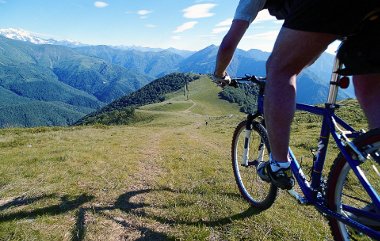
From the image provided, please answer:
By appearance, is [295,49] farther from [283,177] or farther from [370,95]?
[283,177]

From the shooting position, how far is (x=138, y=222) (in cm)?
526

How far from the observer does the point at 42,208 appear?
227 inches

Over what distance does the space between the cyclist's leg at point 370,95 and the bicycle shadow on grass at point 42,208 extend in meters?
4.76

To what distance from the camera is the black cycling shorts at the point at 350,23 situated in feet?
9.89

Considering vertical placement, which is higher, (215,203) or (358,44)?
(358,44)

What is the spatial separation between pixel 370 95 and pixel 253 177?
10.2ft

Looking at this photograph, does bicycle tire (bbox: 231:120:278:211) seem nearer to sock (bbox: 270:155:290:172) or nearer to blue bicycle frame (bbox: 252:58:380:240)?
blue bicycle frame (bbox: 252:58:380:240)

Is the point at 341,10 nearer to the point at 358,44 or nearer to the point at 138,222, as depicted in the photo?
the point at 358,44

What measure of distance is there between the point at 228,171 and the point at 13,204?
4.88 metres

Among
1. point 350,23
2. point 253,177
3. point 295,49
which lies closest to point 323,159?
point 295,49

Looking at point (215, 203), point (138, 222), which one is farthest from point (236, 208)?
point (138, 222)

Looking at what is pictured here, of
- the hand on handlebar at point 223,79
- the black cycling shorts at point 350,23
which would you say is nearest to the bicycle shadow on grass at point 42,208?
the hand on handlebar at point 223,79

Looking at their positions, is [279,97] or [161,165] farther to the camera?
[161,165]

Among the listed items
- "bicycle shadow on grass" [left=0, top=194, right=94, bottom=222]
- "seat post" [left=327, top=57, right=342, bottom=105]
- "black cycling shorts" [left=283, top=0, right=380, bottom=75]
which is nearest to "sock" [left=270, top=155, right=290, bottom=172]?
"seat post" [left=327, top=57, right=342, bottom=105]
